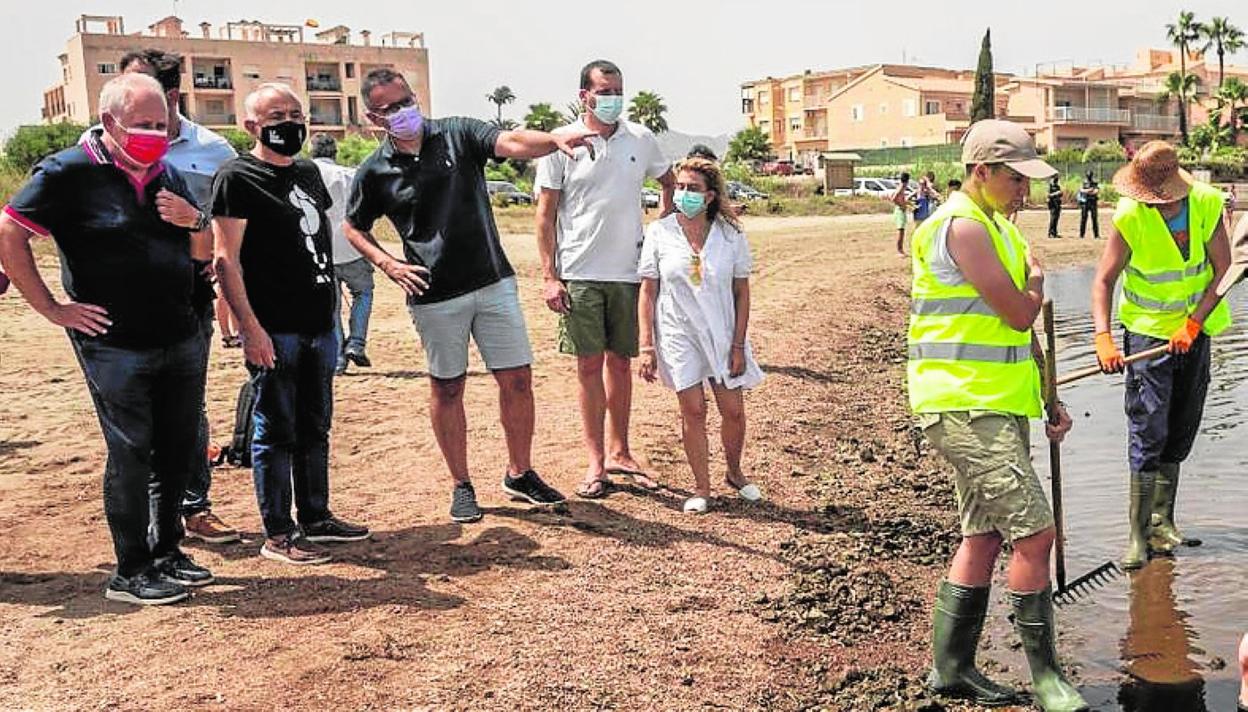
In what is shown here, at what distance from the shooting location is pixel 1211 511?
6871 mm

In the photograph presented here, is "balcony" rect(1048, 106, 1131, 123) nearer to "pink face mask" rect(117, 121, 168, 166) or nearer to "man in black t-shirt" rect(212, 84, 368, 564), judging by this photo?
"man in black t-shirt" rect(212, 84, 368, 564)

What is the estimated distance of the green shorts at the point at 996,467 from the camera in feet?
13.3

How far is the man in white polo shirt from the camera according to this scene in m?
6.43

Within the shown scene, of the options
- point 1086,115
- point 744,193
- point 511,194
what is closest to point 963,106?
point 1086,115

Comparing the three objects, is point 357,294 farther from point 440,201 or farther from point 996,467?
point 996,467

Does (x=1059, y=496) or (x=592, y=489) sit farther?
(x=592, y=489)

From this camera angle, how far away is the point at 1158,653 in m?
4.89

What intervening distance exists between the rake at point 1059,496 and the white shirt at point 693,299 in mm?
1643

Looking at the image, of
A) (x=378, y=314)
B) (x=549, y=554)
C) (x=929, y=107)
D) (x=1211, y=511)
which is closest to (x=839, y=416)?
(x=1211, y=511)

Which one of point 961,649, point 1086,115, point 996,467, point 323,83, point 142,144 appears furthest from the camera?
point 323,83

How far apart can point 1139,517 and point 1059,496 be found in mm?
1329

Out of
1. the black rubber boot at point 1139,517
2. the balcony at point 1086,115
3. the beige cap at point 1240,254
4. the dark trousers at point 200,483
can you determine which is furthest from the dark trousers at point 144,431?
the balcony at point 1086,115

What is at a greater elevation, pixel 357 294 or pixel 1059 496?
pixel 357 294

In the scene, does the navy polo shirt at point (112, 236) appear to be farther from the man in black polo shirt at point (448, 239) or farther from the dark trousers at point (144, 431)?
the man in black polo shirt at point (448, 239)
